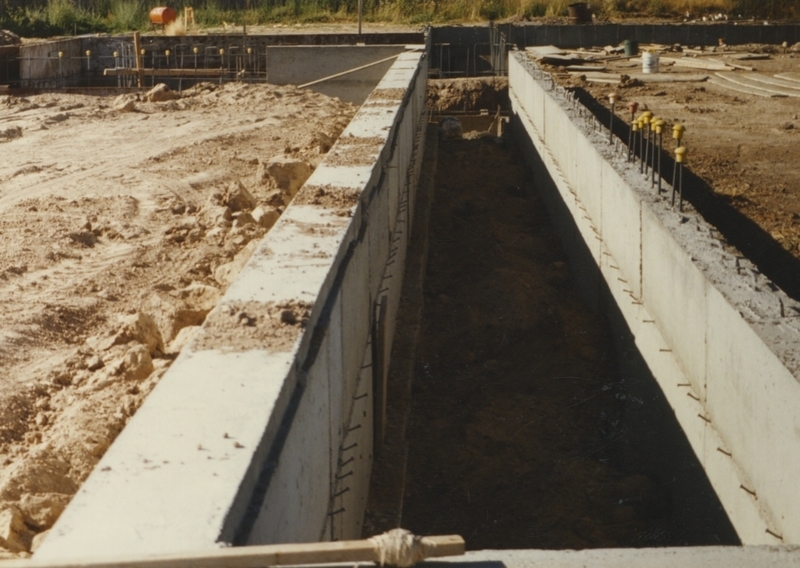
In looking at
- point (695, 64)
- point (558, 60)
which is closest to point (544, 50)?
point (558, 60)

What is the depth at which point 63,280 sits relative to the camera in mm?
6723

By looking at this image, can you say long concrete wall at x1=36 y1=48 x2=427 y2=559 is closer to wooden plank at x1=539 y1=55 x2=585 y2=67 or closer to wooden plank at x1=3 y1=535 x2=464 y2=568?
wooden plank at x1=3 y1=535 x2=464 y2=568

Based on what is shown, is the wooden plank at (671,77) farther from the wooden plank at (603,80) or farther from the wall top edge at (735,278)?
the wall top edge at (735,278)

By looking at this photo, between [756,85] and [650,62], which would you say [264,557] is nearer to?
[756,85]

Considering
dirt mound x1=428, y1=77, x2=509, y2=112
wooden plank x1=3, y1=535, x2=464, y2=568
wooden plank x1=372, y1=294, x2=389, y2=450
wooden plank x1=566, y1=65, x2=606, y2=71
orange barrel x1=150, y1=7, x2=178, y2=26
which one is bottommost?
wooden plank x1=372, y1=294, x2=389, y2=450

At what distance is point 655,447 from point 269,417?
3683mm

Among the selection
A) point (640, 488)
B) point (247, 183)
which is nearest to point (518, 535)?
point (640, 488)

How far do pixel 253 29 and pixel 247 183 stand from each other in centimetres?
1925

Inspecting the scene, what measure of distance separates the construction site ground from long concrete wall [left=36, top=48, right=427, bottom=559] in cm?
368

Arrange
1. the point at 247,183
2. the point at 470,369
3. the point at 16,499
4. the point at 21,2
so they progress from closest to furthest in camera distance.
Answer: the point at 16,499, the point at 470,369, the point at 247,183, the point at 21,2

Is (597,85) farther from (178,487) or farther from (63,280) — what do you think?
(178,487)

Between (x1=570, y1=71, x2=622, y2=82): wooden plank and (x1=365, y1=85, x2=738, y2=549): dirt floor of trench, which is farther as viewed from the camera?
(x1=570, y1=71, x2=622, y2=82): wooden plank

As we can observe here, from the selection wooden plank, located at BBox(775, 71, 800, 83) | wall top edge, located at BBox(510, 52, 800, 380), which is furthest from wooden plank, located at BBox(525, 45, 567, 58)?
wall top edge, located at BBox(510, 52, 800, 380)

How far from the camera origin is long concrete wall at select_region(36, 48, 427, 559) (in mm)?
2346
